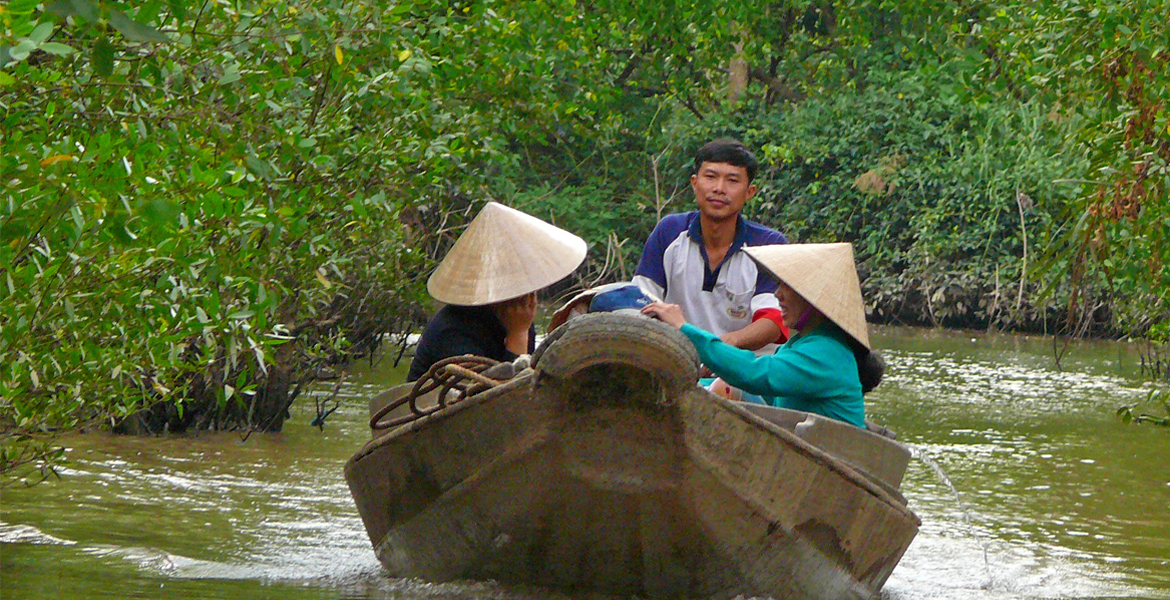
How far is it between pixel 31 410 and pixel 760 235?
9.33ft

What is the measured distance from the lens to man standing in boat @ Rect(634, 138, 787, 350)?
19.8 feet

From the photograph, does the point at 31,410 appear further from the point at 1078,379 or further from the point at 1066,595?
the point at 1078,379

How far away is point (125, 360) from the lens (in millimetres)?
4867

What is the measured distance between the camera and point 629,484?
434cm

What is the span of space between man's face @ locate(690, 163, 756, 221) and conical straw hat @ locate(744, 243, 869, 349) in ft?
3.49

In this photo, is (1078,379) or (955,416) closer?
(955,416)

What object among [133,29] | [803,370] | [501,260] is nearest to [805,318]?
[803,370]

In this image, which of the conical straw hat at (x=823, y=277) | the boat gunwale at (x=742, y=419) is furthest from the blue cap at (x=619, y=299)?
the boat gunwale at (x=742, y=419)

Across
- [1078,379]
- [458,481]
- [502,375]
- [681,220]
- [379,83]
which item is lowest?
[1078,379]

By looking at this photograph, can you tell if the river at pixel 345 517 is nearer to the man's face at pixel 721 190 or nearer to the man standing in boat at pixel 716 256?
the man standing in boat at pixel 716 256

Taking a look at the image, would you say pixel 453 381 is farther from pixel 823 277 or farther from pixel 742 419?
pixel 823 277

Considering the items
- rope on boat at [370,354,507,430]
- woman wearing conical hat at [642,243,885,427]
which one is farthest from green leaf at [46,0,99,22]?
woman wearing conical hat at [642,243,885,427]

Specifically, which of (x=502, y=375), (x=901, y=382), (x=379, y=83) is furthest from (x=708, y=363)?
(x=901, y=382)

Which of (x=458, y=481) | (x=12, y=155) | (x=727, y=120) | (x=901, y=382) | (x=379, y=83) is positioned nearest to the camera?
(x=12, y=155)
